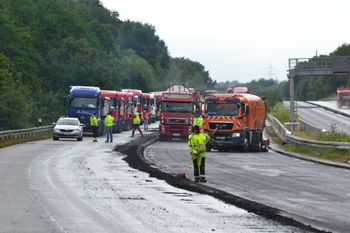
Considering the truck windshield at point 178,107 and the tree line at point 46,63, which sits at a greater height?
the tree line at point 46,63

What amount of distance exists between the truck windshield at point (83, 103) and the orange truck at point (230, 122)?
1273 cm

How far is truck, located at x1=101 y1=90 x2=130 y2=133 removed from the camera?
45.1m

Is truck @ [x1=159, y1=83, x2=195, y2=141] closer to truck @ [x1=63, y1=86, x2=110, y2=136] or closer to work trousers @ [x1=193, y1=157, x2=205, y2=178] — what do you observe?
truck @ [x1=63, y1=86, x2=110, y2=136]

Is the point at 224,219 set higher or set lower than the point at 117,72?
lower

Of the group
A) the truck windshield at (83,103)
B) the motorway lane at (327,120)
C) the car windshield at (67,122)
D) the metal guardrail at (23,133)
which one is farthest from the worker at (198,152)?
the truck windshield at (83,103)

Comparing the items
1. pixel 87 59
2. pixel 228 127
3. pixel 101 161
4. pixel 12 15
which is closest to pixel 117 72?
pixel 87 59

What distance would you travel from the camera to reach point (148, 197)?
1276 cm

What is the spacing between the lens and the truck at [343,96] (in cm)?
7681

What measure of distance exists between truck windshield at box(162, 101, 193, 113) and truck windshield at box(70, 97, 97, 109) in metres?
5.52

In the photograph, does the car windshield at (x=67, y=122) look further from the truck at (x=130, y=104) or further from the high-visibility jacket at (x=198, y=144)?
the high-visibility jacket at (x=198, y=144)

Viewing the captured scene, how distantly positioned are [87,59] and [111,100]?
31.7 metres

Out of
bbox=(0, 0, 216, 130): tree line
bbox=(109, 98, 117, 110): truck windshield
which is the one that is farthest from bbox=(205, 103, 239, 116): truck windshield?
bbox=(0, 0, 216, 130): tree line

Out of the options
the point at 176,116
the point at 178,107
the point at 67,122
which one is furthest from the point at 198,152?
the point at 178,107

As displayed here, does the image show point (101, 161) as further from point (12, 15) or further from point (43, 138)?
point (12, 15)
